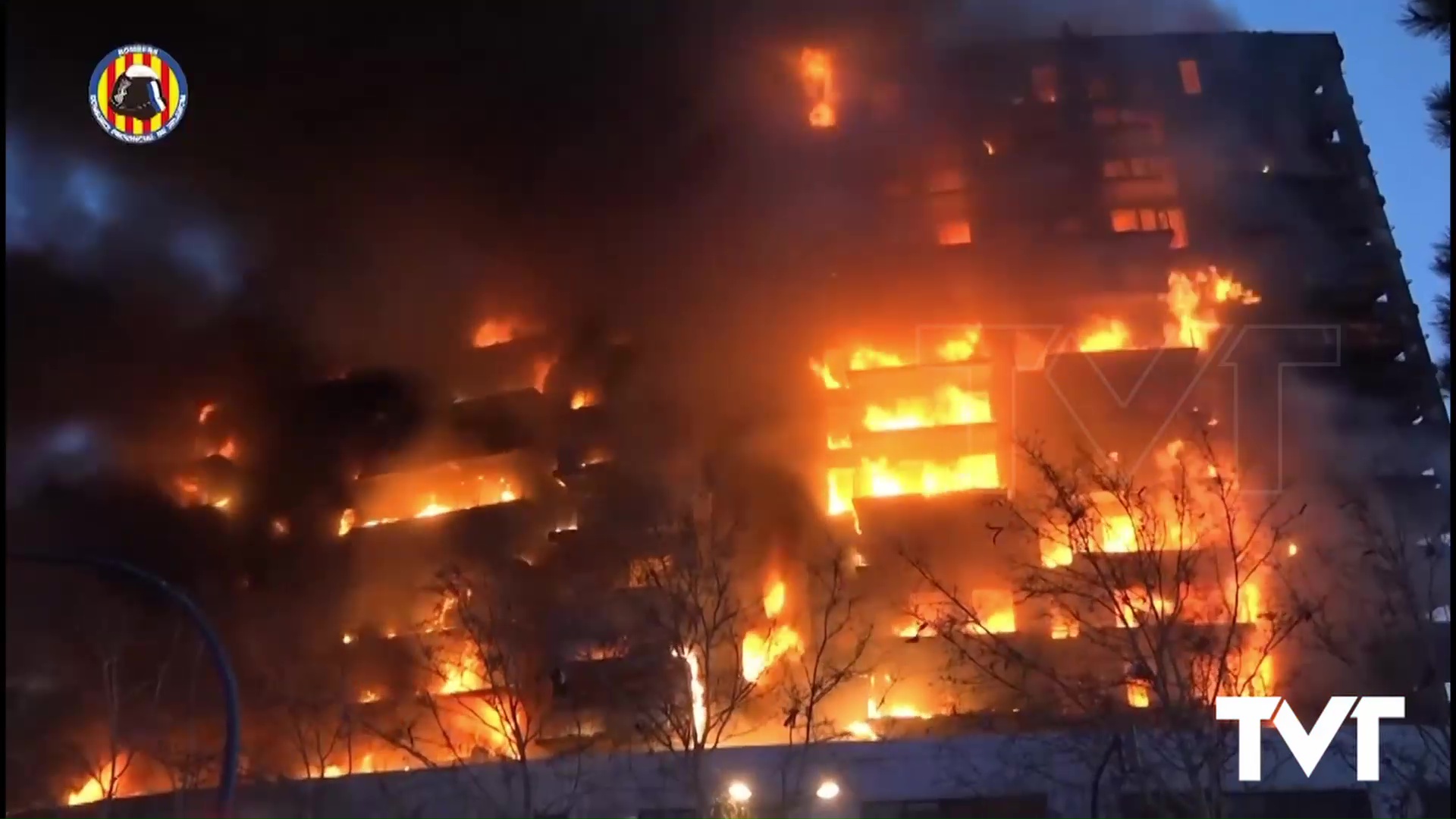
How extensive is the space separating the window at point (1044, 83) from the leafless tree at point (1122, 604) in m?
14.9

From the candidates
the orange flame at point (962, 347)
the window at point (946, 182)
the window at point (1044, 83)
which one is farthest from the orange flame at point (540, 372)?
the window at point (1044, 83)

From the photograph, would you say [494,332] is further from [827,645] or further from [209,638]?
[209,638]

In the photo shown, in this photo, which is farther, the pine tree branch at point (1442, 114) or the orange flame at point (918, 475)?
the orange flame at point (918, 475)

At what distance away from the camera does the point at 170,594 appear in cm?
852

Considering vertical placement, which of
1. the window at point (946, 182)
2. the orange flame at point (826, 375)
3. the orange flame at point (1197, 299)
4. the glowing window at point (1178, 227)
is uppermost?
the window at point (946, 182)

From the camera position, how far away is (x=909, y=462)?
47.3 m

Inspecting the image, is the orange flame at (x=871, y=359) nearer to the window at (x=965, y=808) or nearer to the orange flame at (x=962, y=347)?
the orange flame at (x=962, y=347)

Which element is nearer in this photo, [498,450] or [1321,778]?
[1321,778]

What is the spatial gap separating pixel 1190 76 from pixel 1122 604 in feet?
101

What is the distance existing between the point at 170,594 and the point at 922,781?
72.1 ft

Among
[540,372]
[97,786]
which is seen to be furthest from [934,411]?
[97,786]

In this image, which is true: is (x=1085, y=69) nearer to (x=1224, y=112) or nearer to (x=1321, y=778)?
(x=1224, y=112)

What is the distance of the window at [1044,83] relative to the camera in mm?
49750

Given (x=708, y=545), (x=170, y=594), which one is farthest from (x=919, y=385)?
(x=170, y=594)
